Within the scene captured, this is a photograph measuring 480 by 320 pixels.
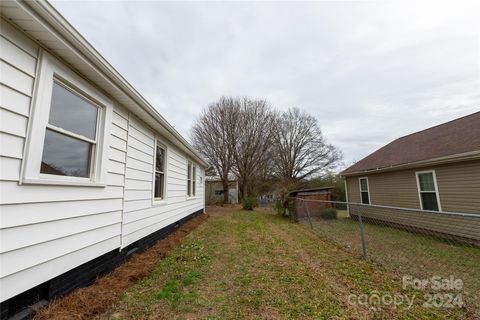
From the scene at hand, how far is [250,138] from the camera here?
2011 centimetres

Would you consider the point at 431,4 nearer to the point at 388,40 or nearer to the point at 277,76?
the point at 388,40

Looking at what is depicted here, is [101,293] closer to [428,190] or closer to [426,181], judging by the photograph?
[428,190]

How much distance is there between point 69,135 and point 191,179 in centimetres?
729

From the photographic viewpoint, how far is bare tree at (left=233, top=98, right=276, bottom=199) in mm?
20016

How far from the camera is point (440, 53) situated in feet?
24.3

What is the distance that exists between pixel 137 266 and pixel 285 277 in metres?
2.62

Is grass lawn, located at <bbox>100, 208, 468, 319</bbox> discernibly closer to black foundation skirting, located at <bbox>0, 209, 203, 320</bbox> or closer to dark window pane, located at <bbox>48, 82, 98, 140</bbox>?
black foundation skirting, located at <bbox>0, 209, 203, 320</bbox>

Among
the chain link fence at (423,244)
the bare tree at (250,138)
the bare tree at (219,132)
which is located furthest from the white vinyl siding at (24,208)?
the bare tree at (250,138)

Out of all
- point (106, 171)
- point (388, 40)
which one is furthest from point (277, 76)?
point (106, 171)

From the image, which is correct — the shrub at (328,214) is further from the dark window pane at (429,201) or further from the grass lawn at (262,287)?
the grass lawn at (262,287)

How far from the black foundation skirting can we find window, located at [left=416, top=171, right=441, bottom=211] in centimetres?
984

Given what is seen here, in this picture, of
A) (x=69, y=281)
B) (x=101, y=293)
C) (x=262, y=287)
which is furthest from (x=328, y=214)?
(x=69, y=281)

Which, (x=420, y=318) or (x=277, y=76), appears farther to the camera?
(x=277, y=76)

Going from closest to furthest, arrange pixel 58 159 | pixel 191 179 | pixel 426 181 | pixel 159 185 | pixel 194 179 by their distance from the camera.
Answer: pixel 58 159 → pixel 159 185 → pixel 426 181 → pixel 191 179 → pixel 194 179
